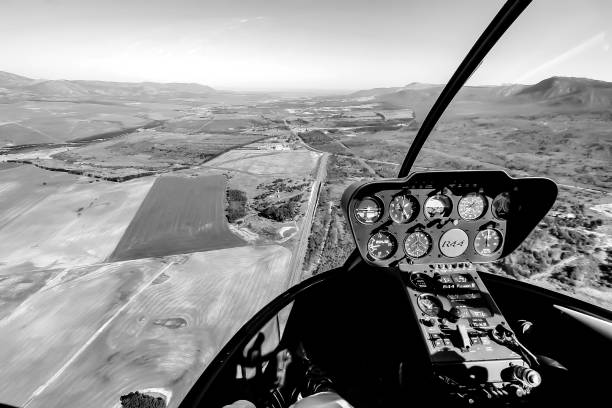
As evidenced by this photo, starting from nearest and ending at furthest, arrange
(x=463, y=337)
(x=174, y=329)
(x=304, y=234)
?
(x=463, y=337) → (x=174, y=329) → (x=304, y=234)

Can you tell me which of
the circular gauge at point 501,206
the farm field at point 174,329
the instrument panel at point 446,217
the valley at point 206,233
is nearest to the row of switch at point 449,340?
the instrument panel at point 446,217

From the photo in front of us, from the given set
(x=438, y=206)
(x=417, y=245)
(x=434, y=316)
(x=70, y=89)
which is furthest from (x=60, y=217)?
(x=70, y=89)

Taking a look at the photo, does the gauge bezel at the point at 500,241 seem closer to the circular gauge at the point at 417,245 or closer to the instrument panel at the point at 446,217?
the instrument panel at the point at 446,217

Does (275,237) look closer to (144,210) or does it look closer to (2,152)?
(144,210)

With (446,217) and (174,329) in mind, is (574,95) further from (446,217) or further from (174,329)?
(174,329)

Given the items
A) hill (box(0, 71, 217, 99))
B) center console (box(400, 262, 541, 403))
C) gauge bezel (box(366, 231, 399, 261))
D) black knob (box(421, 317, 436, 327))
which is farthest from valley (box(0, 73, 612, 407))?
hill (box(0, 71, 217, 99))

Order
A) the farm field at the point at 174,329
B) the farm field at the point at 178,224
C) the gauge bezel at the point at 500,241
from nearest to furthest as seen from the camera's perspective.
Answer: the gauge bezel at the point at 500,241
the farm field at the point at 174,329
the farm field at the point at 178,224

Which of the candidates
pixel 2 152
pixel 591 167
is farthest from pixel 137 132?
pixel 591 167
